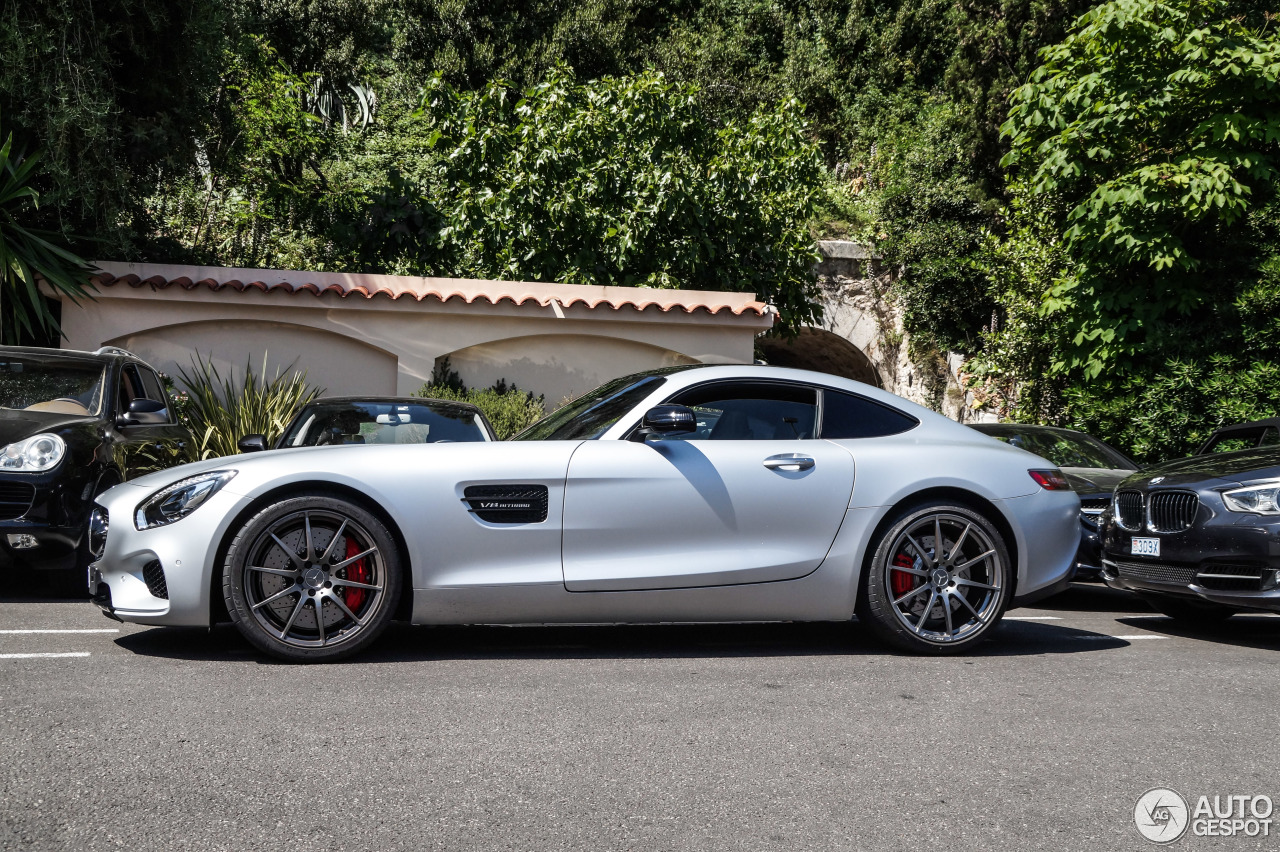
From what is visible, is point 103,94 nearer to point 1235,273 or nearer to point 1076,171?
point 1076,171

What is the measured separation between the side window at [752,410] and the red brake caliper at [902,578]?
0.78 m

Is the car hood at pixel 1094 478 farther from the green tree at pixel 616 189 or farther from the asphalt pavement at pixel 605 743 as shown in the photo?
the green tree at pixel 616 189

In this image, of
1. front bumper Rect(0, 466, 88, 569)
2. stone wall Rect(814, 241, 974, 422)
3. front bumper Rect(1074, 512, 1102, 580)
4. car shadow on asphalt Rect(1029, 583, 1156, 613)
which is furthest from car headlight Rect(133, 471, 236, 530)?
stone wall Rect(814, 241, 974, 422)

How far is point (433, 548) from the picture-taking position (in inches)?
199

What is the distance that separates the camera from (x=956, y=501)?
5.70 metres

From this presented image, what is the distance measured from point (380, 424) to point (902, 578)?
13.9ft

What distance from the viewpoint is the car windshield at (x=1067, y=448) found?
10.2 m

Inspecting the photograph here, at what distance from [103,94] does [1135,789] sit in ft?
42.8

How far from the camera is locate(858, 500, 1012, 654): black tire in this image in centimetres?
555

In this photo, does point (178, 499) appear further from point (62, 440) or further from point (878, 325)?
point (878, 325)

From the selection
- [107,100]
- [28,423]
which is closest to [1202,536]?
[28,423]

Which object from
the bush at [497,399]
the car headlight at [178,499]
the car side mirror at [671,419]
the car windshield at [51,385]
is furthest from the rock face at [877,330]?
the car headlight at [178,499]

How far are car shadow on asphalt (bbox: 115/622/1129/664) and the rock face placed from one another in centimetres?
1577

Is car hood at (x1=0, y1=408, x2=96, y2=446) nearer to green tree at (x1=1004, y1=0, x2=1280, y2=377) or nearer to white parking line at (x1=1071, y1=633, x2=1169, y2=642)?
white parking line at (x1=1071, y1=633, x2=1169, y2=642)
